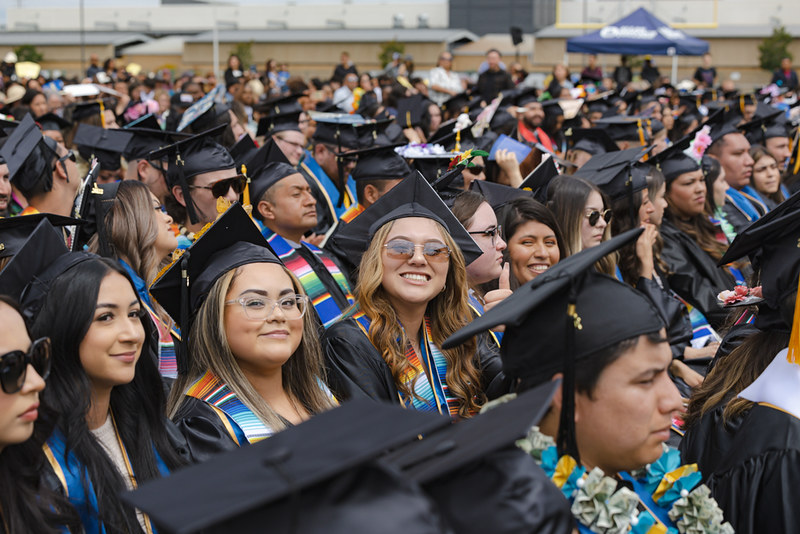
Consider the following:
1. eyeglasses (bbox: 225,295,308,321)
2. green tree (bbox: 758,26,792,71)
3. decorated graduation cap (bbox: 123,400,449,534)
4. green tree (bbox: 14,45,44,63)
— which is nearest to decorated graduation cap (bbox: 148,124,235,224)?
eyeglasses (bbox: 225,295,308,321)

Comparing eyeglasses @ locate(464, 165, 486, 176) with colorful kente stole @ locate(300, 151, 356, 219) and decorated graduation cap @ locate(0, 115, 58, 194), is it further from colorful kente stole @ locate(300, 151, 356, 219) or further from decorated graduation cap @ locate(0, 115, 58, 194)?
decorated graduation cap @ locate(0, 115, 58, 194)

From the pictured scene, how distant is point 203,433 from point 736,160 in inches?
281

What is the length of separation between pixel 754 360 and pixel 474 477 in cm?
170

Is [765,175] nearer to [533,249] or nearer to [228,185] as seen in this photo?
[533,249]

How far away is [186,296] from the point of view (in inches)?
143

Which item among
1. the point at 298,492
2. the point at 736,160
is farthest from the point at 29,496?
the point at 736,160

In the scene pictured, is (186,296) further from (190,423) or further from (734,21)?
(734,21)

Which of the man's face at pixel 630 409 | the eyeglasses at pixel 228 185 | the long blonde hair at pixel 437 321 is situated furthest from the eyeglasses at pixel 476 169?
the man's face at pixel 630 409

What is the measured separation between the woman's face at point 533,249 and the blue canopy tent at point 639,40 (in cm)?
1597

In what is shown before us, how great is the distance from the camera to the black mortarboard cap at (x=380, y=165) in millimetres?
6828

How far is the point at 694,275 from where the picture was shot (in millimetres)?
6715

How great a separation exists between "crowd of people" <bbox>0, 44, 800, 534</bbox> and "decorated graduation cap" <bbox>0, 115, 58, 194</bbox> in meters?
0.02

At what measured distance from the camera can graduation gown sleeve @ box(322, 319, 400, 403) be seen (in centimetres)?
375

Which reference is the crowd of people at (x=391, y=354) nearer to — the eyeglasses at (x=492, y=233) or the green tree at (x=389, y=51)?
the eyeglasses at (x=492, y=233)
